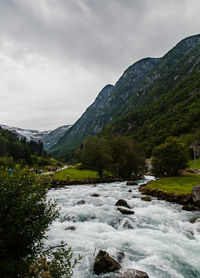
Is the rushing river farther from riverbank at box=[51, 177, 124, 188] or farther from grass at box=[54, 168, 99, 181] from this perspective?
grass at box=[54, 168, 99, 181]

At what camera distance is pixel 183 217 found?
2083cm

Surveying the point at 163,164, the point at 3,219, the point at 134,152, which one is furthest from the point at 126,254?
the point at 134,152

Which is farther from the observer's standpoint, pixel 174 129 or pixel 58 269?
pixel 174 129

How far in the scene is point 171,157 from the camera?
5094 cm

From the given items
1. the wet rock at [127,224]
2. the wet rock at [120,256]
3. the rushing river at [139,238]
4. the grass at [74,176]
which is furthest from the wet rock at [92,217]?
the grass at [74,176]

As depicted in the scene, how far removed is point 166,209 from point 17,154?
14403 centimetres

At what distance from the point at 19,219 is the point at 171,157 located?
4974 cm

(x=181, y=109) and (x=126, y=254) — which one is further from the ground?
(x=181, y=109)

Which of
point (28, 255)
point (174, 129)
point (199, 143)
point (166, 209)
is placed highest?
point (174, 129)

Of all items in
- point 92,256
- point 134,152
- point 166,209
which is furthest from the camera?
point 134,152

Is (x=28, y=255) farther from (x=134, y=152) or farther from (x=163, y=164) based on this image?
(x=134, y=152)

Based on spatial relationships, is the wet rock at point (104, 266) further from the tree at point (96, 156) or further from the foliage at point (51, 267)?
the tree at point (96, 156)

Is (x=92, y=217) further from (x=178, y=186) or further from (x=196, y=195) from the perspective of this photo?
(x=178, y=186)

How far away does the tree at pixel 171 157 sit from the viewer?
50.8 metres
